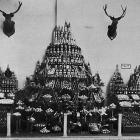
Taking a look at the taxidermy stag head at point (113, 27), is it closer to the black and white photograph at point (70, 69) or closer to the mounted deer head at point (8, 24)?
the black and white photograph at point (70, 69)

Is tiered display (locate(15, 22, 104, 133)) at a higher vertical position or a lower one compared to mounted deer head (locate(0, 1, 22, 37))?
lower

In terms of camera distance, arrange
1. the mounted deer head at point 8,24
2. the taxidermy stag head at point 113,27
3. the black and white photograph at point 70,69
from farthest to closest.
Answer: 1. the taxidermy stag head at point 113,27
2. the mounted deer head at point 8,24
3. the black and white photograph at point 70,69

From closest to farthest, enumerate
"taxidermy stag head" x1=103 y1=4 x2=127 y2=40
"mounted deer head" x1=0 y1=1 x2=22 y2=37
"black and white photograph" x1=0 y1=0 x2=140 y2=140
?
"black and white photograph" x1=0 y1=0 x2=140 y2=140, "mounted deer head" x1=0 y1=1 x2=22 y2=37, "taxidermy stag head" x1=103 y1=4 x2=127 y2=40

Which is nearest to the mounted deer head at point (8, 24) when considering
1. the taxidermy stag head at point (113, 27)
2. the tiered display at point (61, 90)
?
the tiered display at point (61, 90)

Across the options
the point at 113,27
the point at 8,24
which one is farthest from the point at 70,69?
the point at 8,24

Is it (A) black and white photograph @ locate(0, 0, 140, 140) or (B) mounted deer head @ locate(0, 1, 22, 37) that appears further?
(B) mounted deer head @ locate(0, 1, 22, 37)

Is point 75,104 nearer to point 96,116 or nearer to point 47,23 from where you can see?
point 96,116

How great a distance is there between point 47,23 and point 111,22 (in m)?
1.65

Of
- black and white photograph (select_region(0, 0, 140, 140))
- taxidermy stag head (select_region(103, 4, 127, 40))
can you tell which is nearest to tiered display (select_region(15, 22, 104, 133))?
black and white photograph (select_region(0, 0, 140, 140))

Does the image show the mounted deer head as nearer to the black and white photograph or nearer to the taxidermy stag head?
the black and white photograph

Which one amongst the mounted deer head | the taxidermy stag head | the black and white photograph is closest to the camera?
the black and white photograph

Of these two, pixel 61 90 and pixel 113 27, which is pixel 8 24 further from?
pixel 113 27

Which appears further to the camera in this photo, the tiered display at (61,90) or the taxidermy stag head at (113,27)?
the taxidermy stag head at (113,27)

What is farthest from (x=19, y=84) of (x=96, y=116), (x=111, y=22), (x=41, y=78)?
(x=111, y=22)
